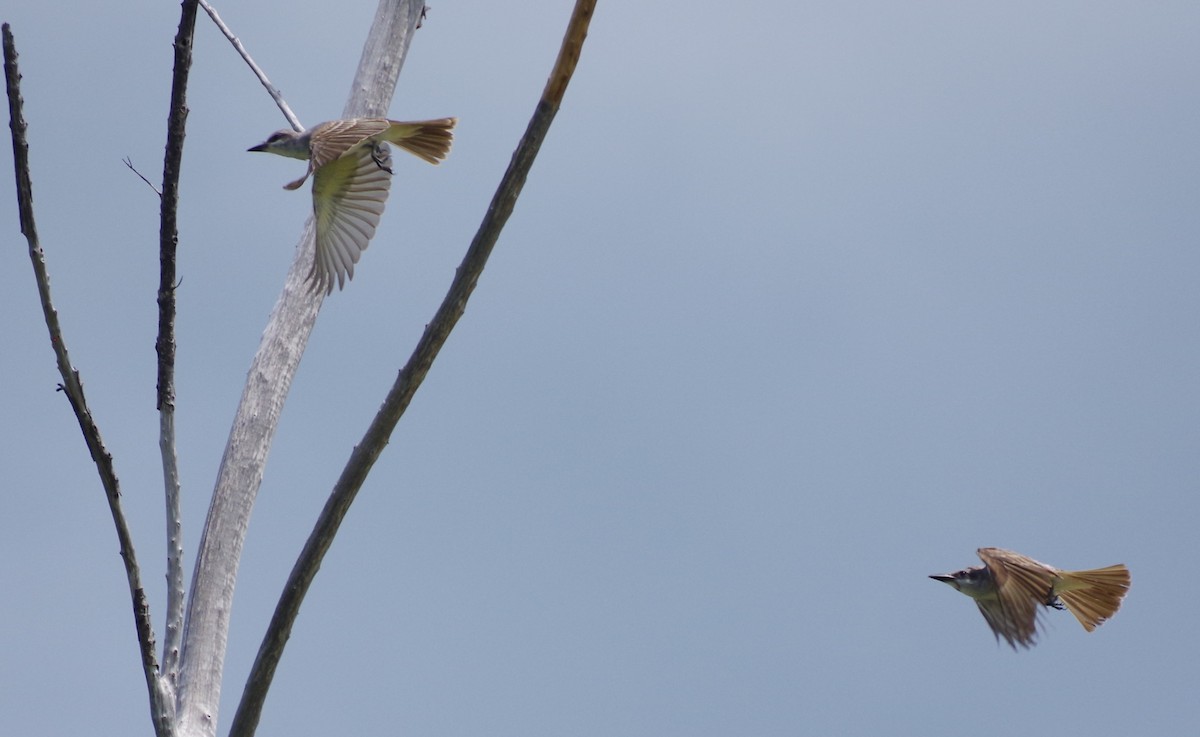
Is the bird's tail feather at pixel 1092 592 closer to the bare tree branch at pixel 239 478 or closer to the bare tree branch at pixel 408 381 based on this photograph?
the bare tree branch at pixel 408 381

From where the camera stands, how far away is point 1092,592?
5586 millimetres

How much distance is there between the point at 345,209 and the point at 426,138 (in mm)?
501

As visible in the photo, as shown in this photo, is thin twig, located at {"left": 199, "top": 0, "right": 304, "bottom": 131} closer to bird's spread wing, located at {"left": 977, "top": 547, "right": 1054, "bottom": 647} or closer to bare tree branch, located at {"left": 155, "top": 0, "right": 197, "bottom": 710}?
bare tree branch, located at {"left": 155, "top": 0, "right": 197, "bottom": 710}

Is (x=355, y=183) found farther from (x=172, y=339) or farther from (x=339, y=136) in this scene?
(x=172, y=339)

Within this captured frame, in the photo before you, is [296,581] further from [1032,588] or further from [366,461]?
[1032,588]

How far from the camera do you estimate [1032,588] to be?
18.6 ft

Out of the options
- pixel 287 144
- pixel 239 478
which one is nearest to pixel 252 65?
pixel 287 144

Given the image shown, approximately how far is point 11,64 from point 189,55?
55cm

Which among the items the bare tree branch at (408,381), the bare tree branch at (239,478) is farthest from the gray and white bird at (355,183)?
the bare tree branch at (408,381)

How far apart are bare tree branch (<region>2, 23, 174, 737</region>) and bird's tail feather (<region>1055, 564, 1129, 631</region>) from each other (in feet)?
12.6

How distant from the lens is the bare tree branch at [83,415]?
159 inches

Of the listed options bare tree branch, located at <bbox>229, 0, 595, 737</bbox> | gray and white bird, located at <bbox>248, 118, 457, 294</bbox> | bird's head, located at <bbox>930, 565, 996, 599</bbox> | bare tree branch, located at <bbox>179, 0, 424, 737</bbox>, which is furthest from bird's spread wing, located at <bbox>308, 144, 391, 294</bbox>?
bird's head, located at <bbox>930, 565, 996, 599</bbox>

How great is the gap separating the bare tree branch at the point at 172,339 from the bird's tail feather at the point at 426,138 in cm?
159

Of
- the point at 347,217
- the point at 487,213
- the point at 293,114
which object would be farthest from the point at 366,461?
the point at 293,114
